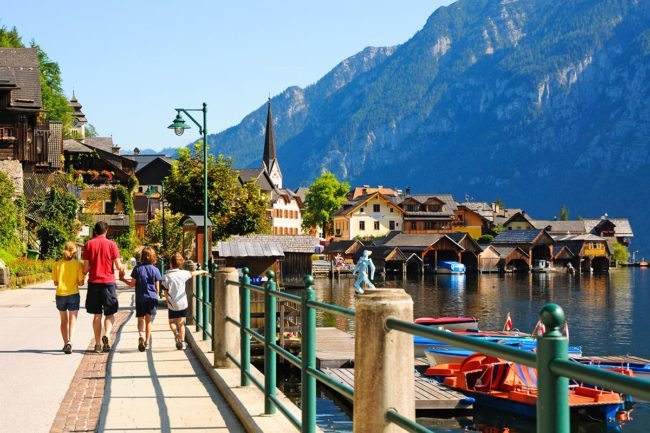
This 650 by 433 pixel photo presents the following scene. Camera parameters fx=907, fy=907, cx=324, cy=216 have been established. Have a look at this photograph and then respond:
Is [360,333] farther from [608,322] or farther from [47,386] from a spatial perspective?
[608,322]

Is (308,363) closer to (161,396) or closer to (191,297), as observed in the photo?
(161,396)

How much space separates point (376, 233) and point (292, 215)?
16168mm

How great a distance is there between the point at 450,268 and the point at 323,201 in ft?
96.5

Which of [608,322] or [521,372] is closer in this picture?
[521,372]

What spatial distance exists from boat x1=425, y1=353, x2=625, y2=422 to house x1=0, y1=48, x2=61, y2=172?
1674 inches

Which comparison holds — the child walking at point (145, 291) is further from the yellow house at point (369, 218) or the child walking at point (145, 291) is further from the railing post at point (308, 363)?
the yellow house at point (369, 218)

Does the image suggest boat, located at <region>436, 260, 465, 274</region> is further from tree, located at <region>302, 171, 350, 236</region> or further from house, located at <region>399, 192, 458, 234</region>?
tree, located at <region>302, 171, 350, 236</region>

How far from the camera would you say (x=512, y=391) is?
71.8ft

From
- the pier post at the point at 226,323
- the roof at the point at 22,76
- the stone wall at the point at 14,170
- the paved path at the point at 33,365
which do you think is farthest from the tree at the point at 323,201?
the pier post at the point at 226,323

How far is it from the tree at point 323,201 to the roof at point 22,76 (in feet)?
265

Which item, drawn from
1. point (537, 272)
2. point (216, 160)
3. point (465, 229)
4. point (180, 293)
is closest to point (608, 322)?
point (216, 160)

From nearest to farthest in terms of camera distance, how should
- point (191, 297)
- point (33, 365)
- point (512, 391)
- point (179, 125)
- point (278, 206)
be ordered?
point (33, 365) → point (512, 391) → point (191, 297) → point (179, 125) → point (278, 206)

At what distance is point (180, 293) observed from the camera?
1620cm

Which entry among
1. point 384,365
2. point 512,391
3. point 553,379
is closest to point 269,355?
point 384,365
